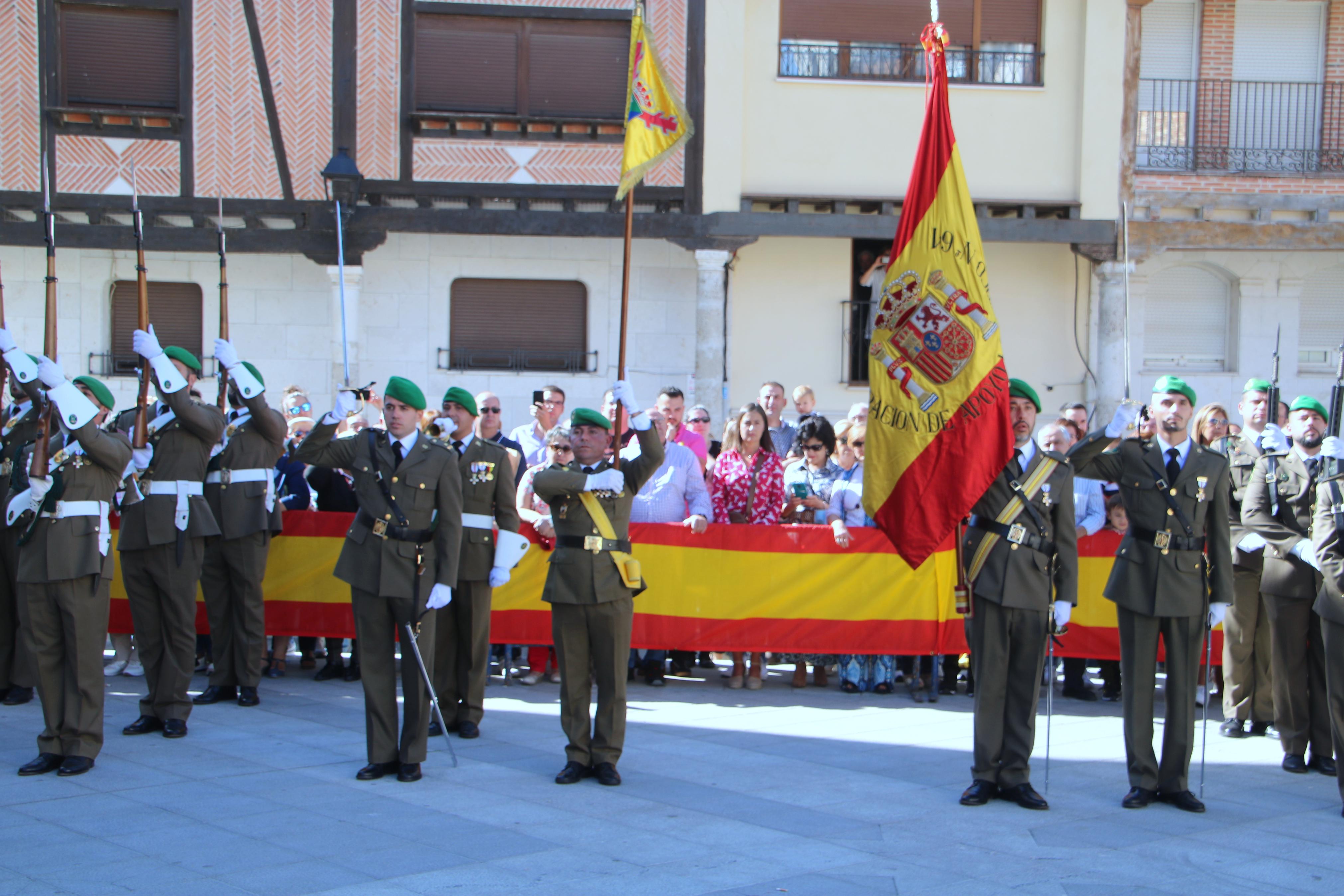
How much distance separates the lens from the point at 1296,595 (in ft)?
25.7

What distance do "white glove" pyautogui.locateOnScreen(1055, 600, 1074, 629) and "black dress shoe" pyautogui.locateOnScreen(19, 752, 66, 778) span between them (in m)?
5.16

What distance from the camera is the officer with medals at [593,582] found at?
22.6ft

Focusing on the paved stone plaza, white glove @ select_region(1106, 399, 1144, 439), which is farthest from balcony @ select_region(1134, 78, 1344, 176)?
white glove @ select_region(1106, 399, 1144, 439)

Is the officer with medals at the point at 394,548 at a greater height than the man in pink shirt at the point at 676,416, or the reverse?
the man in pink shirt at the point at 676,416

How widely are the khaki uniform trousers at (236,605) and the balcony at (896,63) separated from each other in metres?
11.0

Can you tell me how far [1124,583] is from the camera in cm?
686

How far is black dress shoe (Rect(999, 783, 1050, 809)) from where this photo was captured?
6.53m

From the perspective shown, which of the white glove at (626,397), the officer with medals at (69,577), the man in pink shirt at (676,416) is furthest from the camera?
the man in pink shirt at (676,416)

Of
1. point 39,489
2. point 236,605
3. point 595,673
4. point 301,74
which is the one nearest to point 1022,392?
point 595,673

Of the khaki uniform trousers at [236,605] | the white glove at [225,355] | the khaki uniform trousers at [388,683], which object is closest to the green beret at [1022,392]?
the khaki uniform trousers at [388,683]

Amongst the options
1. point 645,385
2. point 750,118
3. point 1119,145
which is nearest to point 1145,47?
point 1119,145

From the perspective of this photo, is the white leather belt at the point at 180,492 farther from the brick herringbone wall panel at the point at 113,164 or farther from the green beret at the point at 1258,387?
the brick herringbone wall panel at the point at 113,164

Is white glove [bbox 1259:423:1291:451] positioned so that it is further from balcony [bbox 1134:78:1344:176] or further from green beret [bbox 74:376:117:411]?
balcony [bbox 1134:78:1344:176]

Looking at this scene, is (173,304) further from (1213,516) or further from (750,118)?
(1213,516)
